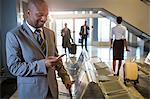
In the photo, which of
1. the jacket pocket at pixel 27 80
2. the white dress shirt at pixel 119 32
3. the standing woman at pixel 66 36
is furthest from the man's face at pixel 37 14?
the standing woman at pixel 66 36

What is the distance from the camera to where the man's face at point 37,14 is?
1.83 meters

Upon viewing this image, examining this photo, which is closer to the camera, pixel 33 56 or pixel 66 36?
pixel 33 56

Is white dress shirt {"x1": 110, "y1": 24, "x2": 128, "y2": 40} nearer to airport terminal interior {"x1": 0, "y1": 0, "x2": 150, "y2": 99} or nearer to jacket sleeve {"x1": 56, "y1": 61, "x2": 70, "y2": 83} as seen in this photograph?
airport terminal interior {"x1": 0, "y1": 0, "x2": 150, "y2": 99}

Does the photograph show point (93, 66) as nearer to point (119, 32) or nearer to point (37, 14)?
point (119, 32)

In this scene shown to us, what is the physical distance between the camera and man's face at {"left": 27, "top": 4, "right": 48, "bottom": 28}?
1.83 metres

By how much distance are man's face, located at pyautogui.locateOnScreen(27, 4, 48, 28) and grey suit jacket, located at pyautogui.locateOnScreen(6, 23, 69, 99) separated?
0.28 ft

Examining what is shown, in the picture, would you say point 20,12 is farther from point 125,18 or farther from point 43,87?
point 43,87

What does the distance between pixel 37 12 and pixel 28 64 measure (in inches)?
15.0

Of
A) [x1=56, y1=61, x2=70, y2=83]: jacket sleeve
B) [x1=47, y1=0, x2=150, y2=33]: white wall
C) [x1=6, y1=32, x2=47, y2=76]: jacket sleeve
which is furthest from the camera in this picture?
[x1=47, y1=0, x2=150, y2=33]: white wall

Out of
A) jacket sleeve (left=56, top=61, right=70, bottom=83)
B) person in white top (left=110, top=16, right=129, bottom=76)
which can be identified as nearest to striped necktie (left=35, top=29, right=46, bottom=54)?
jacket sleeve (left=56, top=61, right=70, bottom=83)

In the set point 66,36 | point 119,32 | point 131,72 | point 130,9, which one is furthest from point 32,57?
point 66,36

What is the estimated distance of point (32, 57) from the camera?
1.85 meters

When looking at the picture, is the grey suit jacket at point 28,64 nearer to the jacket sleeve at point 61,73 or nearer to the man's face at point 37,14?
the man's face at point 37,14

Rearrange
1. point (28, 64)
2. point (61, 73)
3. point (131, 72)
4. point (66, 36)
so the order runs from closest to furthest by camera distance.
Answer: point (28, 64), point (61, 73), point (131, 72), point (66, 36)
